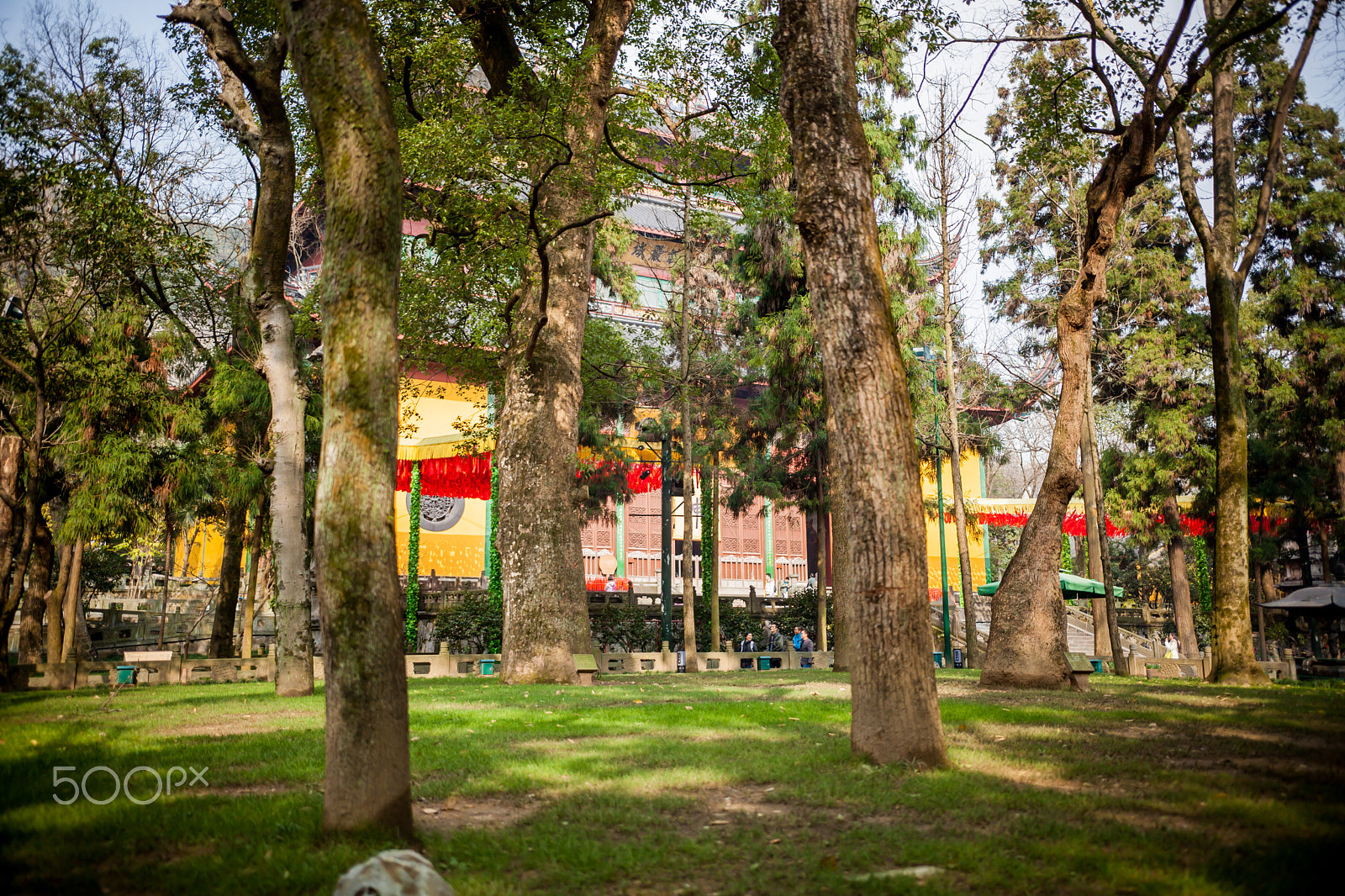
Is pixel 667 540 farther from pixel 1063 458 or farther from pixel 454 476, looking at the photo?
pixel 1063 458

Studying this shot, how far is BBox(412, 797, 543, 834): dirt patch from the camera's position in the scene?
445 cm

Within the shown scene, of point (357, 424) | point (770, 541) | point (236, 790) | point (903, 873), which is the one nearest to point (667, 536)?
point (770, 541)

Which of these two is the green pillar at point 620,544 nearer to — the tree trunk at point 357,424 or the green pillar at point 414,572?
the green pillar at point 414,572

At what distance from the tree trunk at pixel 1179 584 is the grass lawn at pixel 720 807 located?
17.8 metres

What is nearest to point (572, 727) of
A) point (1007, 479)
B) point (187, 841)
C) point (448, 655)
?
point (187, 841)

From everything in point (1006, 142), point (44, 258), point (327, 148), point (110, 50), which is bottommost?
point (327, 148)

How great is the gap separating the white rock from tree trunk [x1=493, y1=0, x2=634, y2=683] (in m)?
10.0

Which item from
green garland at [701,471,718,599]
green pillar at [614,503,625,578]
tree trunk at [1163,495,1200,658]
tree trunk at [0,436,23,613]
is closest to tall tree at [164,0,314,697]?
tree trunk at [0,436,23,613]

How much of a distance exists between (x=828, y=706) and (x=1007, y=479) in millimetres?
53552

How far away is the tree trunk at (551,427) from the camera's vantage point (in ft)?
43.5

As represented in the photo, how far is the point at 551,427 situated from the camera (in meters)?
13.8

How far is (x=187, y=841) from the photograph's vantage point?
13.4 feet

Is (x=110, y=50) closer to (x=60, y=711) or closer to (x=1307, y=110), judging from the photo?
(x=60, y=711)

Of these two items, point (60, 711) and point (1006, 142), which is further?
point (1006, 142)
